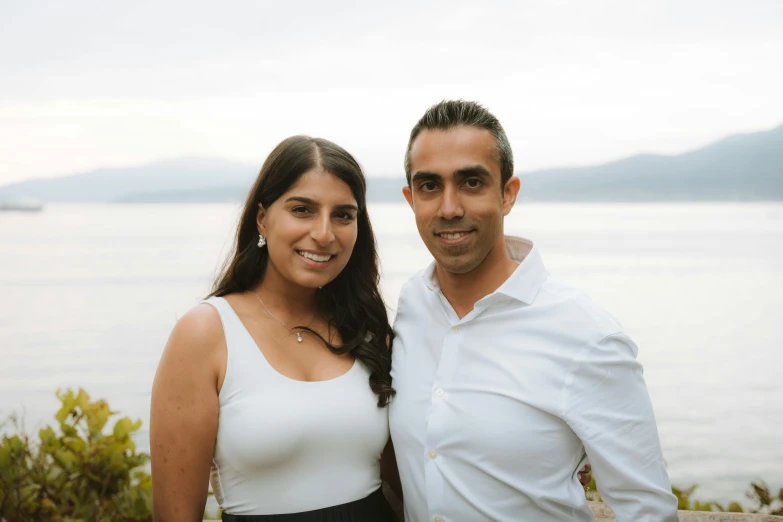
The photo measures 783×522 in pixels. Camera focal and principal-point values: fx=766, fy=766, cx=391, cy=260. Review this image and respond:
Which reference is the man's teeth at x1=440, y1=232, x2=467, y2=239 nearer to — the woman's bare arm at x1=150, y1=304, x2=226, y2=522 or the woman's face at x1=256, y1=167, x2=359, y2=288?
the woman's face at x1=256, y1=167, x2=359, y2=288

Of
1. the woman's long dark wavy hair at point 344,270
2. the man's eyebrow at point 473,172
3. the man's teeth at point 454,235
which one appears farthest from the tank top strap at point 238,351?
the man's eyebrow at point 473,172

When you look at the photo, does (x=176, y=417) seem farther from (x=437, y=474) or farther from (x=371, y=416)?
(x=437, y=474)

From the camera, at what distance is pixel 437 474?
2428mm

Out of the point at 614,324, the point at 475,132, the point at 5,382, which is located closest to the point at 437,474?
the point at 614,324

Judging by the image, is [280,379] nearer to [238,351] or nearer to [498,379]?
[238,351]

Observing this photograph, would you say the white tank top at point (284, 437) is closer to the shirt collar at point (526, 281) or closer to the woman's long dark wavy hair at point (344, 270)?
the woman's long dark wavy hair at point (344, 270)

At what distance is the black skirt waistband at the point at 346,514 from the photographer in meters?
2.63

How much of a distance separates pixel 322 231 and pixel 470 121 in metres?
0.65

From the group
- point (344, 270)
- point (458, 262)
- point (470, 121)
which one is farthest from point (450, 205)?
point (344, 270)

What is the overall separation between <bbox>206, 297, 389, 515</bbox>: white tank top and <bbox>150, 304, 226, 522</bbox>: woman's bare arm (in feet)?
0.19

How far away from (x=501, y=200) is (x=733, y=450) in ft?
17.4

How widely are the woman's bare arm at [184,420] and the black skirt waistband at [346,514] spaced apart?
211 mm

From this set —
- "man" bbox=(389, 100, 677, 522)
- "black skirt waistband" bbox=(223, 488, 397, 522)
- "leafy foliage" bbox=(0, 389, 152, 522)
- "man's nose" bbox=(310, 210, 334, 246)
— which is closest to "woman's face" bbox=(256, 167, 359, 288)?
"man's nose" bbox=(310, 210, 334, 246)

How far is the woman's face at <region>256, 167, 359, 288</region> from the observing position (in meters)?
2.78
